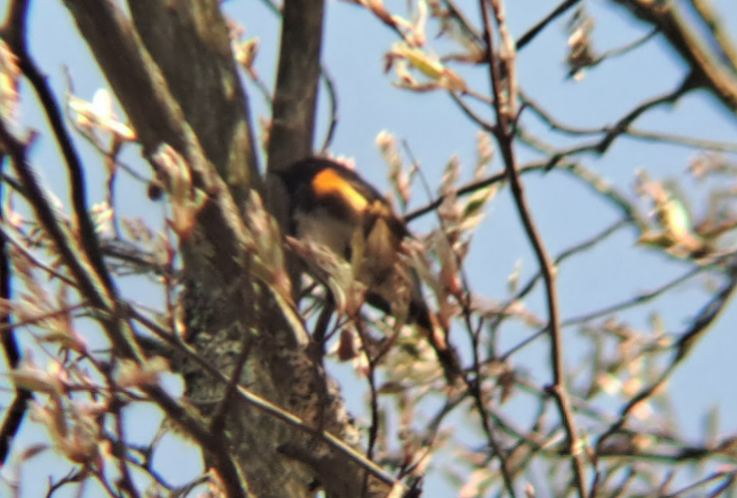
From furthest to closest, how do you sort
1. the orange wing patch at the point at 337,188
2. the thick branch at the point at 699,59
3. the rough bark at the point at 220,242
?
the orange wing patch at the point at 337,188 < the thick branch at the point at 699,59 < the rough bark at the point at 220,242

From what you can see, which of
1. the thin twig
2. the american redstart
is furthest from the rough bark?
the thin twig

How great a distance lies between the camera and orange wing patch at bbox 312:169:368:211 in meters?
2.53

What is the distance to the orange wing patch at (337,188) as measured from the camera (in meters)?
2.53

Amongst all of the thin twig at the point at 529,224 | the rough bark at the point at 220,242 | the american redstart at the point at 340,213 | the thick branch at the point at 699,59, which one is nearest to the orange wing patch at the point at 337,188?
the american redstart at the point at 340,213

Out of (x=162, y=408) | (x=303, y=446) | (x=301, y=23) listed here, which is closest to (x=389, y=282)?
(x=303, y=446)

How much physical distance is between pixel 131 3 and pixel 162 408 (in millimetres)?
1178

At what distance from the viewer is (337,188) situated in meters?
2.65

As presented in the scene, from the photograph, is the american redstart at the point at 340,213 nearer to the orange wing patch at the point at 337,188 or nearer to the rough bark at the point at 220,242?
the orange wing patch at the point at 337,188

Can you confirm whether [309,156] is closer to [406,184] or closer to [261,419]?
[406,184]

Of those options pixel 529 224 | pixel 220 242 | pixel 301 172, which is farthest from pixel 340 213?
pixel 220 242

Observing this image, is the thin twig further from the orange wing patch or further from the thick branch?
the orange wing patch

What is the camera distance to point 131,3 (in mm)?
1897

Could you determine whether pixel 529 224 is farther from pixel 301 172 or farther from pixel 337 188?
pixel 337 188

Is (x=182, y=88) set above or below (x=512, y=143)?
above
